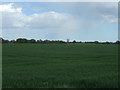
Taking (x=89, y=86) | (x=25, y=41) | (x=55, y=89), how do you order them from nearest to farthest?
(x=55, y=89) < (x=89, y=86) < (x=25, y=41)

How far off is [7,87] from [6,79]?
154cm

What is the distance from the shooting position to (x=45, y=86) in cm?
925

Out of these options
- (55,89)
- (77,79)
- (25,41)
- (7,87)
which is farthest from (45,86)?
(25,41)

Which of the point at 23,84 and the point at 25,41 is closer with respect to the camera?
the point at 23,84

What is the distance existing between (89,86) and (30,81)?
7.41 feet

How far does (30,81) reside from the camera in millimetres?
10164

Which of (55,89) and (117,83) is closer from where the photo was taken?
(55,89)

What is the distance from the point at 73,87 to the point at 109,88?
121 centimetres

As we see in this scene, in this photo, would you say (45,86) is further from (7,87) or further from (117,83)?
(117,83)

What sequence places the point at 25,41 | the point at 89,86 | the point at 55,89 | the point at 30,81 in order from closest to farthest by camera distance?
1. the point at 55,89
2. the point at 89,86
3. the point at 30,81
4. the point at 25,41

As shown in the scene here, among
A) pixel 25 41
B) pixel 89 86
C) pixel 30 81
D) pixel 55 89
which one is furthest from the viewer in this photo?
pixel 25 41

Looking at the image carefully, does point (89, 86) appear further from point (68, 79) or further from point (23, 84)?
point (23, 84)

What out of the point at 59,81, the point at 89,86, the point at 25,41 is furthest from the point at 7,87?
the point at 25,41

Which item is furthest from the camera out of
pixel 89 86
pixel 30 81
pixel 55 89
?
pixel 30 81
